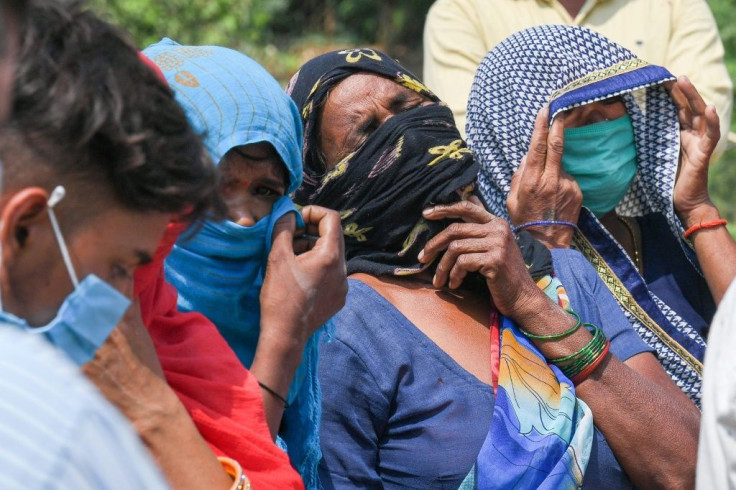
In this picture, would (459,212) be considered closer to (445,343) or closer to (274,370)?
(445,343)

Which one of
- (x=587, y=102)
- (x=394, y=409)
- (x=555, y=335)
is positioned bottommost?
(x=394, y=409)

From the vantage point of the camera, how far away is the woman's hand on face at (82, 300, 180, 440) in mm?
1665

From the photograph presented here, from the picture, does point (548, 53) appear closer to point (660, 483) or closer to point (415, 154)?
point (415, 154)

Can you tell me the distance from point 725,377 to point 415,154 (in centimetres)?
115

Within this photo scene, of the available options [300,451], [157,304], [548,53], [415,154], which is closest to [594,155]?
[548,53]

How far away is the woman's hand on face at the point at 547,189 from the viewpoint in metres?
3.19

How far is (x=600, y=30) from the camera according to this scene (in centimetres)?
453

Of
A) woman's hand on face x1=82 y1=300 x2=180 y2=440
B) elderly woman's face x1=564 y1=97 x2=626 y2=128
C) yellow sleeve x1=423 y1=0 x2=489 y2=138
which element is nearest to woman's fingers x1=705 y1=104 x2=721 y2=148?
elderly woman's face x1=564 y1=97 x2=626 y2=128

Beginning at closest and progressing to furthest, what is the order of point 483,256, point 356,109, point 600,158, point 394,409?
point 394,409 → point 483,256 → point 356,109 → point 600,158

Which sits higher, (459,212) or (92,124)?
(92,124)

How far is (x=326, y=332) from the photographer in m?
2.44

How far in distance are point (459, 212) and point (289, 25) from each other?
10.8 metres

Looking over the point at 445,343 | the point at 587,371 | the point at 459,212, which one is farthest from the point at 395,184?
the point at 587,371

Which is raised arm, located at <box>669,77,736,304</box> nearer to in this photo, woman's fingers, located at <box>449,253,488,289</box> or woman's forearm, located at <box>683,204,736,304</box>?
woman's forearm, located at <box>683,204,736,304</box>
